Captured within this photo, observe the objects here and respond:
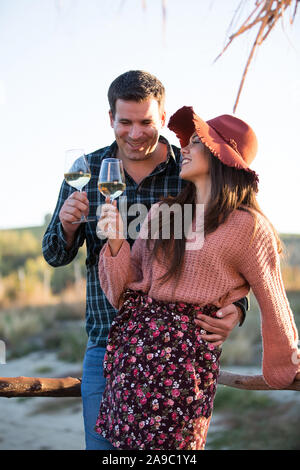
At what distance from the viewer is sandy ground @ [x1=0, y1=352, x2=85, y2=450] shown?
34.0 ft

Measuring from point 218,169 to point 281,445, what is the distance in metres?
7.57

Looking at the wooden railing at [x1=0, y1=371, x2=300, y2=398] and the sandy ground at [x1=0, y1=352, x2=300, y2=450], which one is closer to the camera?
the wooden railing at [x1=0, y1=371, x2=300, y2=398]

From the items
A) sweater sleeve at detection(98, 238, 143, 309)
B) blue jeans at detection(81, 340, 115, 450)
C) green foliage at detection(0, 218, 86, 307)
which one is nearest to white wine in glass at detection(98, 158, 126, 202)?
sweater sleeve at detection(98, 238, 143, 309)

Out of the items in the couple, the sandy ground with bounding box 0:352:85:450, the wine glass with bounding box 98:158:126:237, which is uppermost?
the wine glass with bounding box 98:158:126:237

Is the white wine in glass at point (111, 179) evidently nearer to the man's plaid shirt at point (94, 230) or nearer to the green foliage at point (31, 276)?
the man's plaid shirt at point (94, 230)

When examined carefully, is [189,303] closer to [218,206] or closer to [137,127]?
[218,206]

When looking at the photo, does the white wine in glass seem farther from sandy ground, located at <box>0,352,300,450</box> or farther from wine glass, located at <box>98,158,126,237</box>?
sandy ground, located at <box>0,352,300,450</box>

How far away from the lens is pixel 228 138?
8.57ft

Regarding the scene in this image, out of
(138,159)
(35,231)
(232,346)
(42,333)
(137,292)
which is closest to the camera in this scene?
(137,292)

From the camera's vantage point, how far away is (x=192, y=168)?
8.38 ft

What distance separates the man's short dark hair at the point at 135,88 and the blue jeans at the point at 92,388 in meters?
1.28

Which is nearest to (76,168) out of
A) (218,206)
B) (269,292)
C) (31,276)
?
(218,206)
